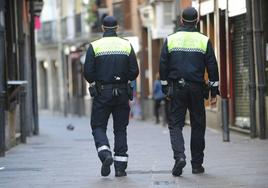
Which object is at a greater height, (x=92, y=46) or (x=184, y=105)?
(x=92, y=46)

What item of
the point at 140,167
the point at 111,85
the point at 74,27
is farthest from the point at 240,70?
the point at 74,27

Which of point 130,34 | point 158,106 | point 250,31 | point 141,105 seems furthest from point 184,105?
point 130,34

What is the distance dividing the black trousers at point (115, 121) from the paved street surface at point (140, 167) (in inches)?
13.0

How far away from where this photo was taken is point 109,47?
36.6 feet

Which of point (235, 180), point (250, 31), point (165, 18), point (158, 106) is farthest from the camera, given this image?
point (165, 18)

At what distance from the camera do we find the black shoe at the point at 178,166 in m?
10.6

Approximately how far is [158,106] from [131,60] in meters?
19.8

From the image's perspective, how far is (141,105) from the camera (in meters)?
37.2

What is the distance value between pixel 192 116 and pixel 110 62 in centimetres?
124

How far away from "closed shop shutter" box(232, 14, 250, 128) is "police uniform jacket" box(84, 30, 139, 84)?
29.5ft

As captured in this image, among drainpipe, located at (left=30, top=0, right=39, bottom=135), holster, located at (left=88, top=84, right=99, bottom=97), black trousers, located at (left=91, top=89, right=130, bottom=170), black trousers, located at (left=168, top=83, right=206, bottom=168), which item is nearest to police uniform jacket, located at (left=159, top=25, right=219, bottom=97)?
black trousers, located at (left=168, top=83, right=206, bottom=168)

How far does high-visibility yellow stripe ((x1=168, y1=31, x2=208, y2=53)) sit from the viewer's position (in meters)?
11.0

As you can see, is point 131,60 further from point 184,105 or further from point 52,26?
point 52,26

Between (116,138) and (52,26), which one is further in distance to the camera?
(52,26)
